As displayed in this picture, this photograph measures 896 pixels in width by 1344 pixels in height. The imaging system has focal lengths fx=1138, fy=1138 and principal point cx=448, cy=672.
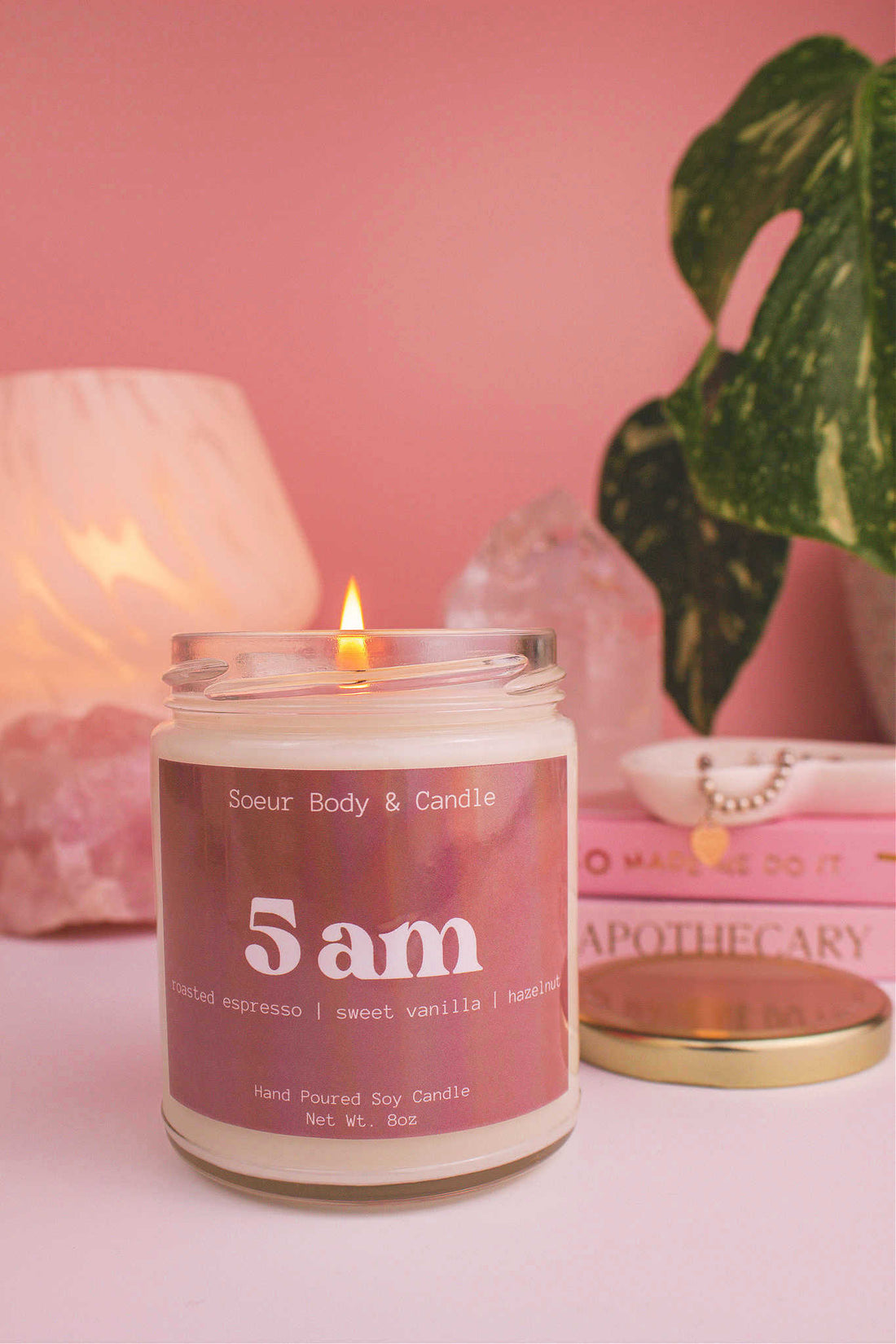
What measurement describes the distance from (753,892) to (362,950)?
30 cm

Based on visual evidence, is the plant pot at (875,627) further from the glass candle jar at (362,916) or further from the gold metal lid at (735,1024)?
the glass candle jar at (362,916)

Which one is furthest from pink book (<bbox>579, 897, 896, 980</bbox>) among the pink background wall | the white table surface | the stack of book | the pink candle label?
the pink background wall

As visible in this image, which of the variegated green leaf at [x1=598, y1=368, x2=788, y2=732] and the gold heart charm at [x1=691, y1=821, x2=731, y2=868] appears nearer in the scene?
the gold heart charm at [x1=691, y1=821, x2=731, y2=868]

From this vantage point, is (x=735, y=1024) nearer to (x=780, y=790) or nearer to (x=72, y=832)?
(x=780, y=790)

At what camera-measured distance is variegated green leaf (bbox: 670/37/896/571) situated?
54 centimetres

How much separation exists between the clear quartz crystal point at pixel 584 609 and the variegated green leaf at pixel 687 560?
6cm

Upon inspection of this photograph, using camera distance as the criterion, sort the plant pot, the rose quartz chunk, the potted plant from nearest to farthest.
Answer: the potted plant, the rose quartz chunk, the plant pot

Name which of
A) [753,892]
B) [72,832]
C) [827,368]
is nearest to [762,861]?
[753,892]

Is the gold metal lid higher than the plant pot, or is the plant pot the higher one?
the plant pot

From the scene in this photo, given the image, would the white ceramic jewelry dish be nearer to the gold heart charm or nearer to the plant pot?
the gold heart charm

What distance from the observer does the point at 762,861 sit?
0.56 metres

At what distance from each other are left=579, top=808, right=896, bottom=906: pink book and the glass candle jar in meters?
0.22

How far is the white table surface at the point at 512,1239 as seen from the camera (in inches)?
11.2

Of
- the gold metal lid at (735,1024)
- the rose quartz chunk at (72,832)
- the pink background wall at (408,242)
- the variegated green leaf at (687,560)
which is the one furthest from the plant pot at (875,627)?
the rose quartz chunk at (72,832)
